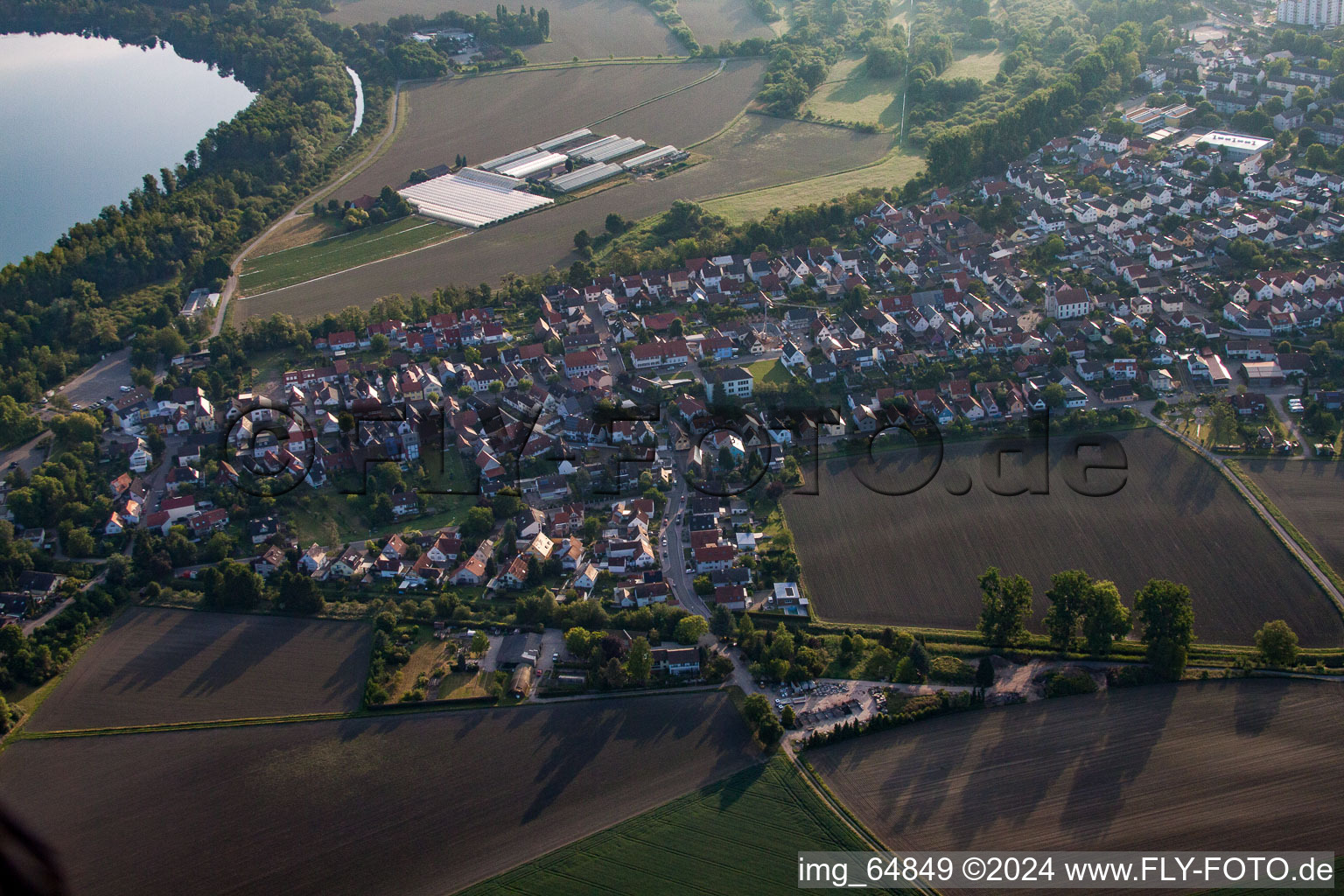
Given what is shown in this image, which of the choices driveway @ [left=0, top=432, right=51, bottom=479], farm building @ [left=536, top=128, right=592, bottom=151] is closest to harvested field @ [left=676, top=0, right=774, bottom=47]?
farm building @ [left=536, top=128, right=592, bottom=151]

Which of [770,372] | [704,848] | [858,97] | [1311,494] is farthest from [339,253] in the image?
[1311,494]

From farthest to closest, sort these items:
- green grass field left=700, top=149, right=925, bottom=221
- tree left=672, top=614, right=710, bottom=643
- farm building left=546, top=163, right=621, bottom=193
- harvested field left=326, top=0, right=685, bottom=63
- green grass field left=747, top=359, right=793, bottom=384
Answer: harvested field left=326, top=0, right=685, bottom=63 < farm building left=546, top=163, right=621, bottom=193 < green grass field left=700, top=149, right=925, bottom=221 < green grass field left=747, top=359, right=793, bottom=384 < tree left=672, top=614, right=710, bottom=643

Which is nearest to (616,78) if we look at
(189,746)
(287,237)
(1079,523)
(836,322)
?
(287,237)

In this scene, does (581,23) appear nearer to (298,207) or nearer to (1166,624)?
(298,207)

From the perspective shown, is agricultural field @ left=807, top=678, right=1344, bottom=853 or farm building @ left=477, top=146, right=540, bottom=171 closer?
agricultural field @ left=807, top=678, right=1344, bottom=853

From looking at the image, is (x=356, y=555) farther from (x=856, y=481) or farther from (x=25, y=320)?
(x=25, y=320)

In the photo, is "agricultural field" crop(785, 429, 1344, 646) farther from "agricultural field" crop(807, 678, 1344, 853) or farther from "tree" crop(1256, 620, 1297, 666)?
"agricultural field" crop(807, 678, 1344, 853)
